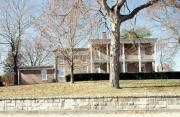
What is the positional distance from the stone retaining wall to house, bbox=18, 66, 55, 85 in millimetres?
41679

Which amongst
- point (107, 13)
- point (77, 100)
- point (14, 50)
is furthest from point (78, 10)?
point (14, 50)

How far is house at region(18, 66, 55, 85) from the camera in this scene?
62.1 metres

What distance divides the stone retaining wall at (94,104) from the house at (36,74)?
4168 centimetres

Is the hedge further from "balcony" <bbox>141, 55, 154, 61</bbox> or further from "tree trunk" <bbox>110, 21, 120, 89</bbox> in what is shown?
"tree trunk" <bbox>110, 21, 120, 89</bbox>

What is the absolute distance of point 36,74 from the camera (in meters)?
62.9

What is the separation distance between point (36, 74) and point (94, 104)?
44.2 metres

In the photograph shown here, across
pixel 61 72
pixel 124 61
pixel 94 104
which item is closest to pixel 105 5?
pixel 94 104

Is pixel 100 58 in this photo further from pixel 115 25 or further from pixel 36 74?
pixel 115 25

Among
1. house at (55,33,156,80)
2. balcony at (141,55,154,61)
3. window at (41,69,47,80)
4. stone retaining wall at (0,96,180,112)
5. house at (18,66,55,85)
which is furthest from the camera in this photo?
window at (41,69,47,80)

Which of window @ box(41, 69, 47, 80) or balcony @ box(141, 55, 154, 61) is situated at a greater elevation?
balcony @ box(141, 55, 154, 61)

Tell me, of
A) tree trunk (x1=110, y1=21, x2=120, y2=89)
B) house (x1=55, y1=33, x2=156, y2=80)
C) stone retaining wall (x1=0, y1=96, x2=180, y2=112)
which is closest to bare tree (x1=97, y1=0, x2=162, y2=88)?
tree trunk (x1=110, y1=21, x2=120, y2=89)

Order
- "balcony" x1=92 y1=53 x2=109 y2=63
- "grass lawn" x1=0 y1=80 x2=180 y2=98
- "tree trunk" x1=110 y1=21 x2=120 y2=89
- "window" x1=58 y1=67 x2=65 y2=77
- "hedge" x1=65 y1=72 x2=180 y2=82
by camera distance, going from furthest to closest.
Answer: "window" x1=58 y1=67 x2=65 y2=77 → "balcony" x1=92 y1=53 x2=109 y2=63 → "hedge" x1=65 y1=72 x2=180 y2=82 → "tree trunk" x1=110 y1=21 x2=120 y2=89 → "grass lawn" x1=0 y1=80 x2=180 y2=98

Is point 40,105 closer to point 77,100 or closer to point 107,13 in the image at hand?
point 77,100

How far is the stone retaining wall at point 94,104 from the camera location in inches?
754
